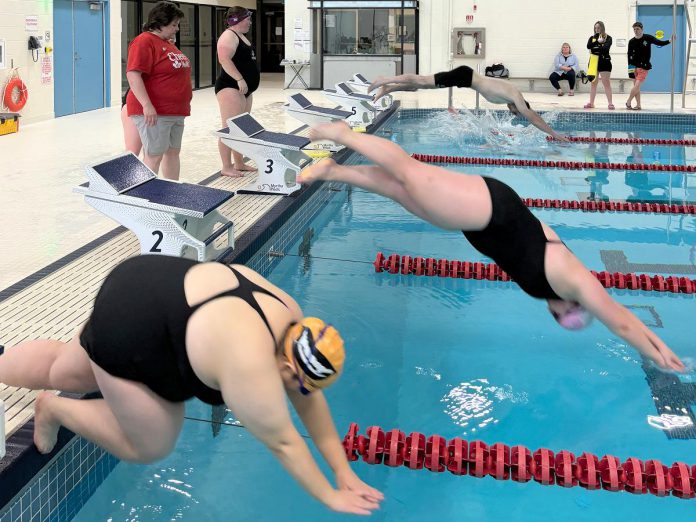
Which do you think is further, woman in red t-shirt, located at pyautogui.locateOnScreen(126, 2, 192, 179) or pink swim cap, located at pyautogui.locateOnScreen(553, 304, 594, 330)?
woman in red t-shirt, located at pyautogui.locateOnScreen(126, 2, 192, 179)

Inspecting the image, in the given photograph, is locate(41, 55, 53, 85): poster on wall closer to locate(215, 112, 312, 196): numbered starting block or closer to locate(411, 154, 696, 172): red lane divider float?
locate(411, 154, 696, 172): red lane divider float

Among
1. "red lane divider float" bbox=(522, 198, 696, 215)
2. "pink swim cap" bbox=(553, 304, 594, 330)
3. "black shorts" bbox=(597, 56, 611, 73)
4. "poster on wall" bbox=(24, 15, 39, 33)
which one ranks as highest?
"poster on wall" bbox=(24, 15, 39, 33)

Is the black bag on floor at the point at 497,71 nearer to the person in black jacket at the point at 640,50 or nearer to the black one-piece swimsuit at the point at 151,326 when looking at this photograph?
the person in black jacket at the point at 640,50

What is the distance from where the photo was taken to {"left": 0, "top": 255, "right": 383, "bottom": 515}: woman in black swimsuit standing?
188 cm

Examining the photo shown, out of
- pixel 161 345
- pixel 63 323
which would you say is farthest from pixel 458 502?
pixel 63 323

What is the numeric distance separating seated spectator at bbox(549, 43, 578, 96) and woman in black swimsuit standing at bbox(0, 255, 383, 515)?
16.5m

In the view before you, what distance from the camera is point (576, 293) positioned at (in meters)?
2.78

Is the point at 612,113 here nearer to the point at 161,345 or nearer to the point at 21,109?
the point at 21,109

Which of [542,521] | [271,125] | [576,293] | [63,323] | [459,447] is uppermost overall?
[271,125]

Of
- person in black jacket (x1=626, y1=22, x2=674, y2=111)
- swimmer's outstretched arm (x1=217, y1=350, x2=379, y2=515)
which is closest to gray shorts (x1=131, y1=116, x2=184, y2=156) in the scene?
swimmer's outstretched arm (x1=217, y1=350, x2=379, y2=515)

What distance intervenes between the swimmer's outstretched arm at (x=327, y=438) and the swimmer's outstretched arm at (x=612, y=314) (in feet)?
3.43

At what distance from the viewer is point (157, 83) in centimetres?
521

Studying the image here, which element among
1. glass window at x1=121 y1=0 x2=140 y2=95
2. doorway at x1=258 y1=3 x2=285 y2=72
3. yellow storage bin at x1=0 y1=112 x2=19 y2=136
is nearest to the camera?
yellow storage bin at x1=0 y1=112 x2=19 y2=136

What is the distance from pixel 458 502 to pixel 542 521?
295 mm
